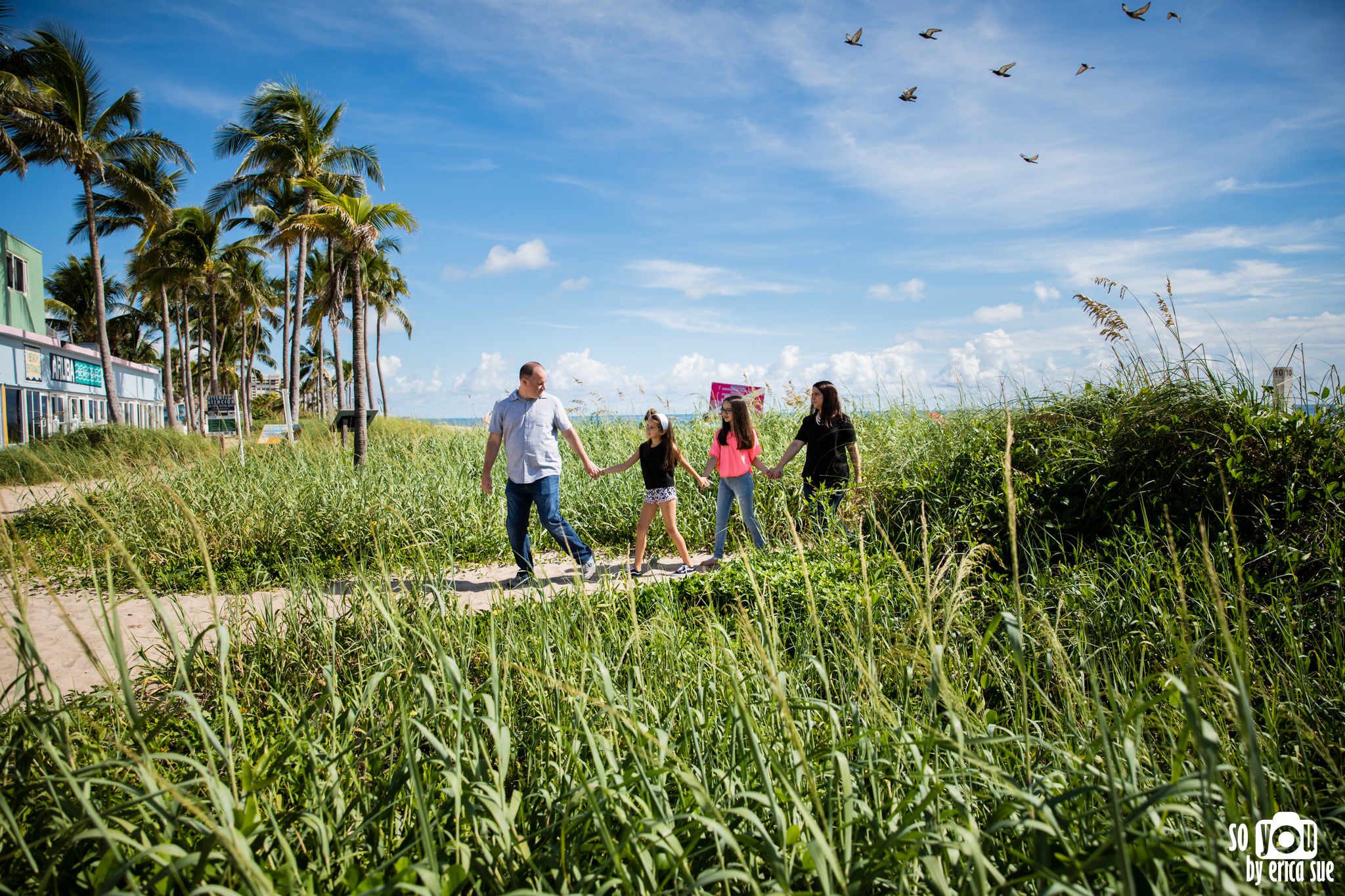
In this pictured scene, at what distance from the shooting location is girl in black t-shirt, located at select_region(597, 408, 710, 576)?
19.8 feet

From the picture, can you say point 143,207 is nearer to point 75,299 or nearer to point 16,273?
point 16,273

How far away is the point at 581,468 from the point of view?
30.3 ft

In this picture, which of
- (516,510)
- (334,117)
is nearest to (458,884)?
(516,510)

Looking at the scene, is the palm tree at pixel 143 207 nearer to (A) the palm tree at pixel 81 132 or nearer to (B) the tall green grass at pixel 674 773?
(A) the palm tree at pixel 81 132

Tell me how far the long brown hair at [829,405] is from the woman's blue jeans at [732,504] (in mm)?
949

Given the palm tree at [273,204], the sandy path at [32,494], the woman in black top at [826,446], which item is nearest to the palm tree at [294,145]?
the palm tree at [273,204]

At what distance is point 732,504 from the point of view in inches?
258

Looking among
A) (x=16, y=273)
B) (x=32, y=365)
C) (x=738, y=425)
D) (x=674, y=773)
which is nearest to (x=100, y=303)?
(x=32, y=365)

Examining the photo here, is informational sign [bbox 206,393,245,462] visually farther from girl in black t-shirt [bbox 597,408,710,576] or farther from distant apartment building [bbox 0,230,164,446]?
distant apartment building [bbox 0,230,164,446]

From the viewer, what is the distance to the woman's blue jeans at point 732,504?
247 inches

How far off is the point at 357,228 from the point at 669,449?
1027 centimetres

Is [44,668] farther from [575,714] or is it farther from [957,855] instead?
[957,855]

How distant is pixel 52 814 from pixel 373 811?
29.8 inches

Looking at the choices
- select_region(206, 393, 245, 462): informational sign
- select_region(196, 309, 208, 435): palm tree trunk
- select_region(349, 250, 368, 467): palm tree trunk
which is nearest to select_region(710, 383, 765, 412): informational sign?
select_region(349, 250, 368, 467): palm tree trunk
